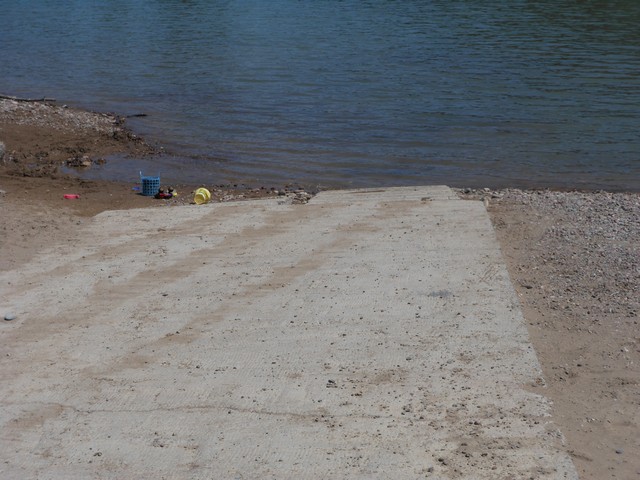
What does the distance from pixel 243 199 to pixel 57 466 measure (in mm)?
6732

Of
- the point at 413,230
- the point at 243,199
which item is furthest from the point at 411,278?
the point at 243,199

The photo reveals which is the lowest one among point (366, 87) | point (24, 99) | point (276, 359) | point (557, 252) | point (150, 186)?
point (24, 99)

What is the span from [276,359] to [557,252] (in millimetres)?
3376

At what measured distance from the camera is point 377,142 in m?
14.1

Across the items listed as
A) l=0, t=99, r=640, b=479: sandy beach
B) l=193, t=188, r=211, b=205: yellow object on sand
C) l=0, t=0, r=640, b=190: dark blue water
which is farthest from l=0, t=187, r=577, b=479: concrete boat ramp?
l=0, t=0, r=640, b=190: dark blue water

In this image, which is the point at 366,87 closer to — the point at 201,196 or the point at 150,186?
the point at 150,186

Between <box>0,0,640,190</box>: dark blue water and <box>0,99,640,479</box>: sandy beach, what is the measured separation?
3.63 feet

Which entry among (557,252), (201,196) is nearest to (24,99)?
(201,196)

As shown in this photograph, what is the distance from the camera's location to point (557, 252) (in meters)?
7.99

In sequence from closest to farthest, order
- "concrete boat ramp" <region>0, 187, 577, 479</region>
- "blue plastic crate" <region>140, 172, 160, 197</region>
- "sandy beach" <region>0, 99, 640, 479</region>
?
"concrete boat ramp" <region>0, 187, 577, 479</region> → "sandy beach" <region>0, 99, 640, 479</region> → "blue plastic crate" <region>140, 172, 160, 197</region>

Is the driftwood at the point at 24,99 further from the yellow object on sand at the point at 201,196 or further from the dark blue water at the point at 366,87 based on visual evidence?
the yellow object on sand at the point at 201,196

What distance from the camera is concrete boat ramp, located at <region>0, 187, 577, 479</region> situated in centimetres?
488

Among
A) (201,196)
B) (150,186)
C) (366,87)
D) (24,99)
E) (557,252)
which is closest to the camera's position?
Result: (557,252)

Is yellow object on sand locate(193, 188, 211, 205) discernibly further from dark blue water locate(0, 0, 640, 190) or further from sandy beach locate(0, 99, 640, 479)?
dark blue water locate(0, 0, 640, 190)
